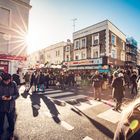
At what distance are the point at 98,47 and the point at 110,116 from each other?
20718 millimetres

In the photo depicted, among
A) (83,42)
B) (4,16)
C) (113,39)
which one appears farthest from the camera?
(83,42)

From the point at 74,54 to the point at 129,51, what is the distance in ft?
39.6

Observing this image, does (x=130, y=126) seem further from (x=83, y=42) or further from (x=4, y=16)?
(x=83, y=42)

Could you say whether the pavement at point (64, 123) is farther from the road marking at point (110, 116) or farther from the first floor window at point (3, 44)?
the first floor window at point (3, 44)

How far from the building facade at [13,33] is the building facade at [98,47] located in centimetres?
1082

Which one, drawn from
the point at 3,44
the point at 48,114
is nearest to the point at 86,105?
the point at 48,114

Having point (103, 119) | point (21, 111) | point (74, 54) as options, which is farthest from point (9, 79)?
point (74, 54)

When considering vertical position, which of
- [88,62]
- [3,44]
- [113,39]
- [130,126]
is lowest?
[130,126]

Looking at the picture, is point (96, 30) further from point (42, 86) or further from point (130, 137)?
point (130, 137)

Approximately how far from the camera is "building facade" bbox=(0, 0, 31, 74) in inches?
778

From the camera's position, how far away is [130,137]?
1.10 m

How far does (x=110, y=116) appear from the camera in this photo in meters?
7.08

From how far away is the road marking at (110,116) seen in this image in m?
6.70

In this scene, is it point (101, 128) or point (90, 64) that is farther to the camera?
point (90, 64)
